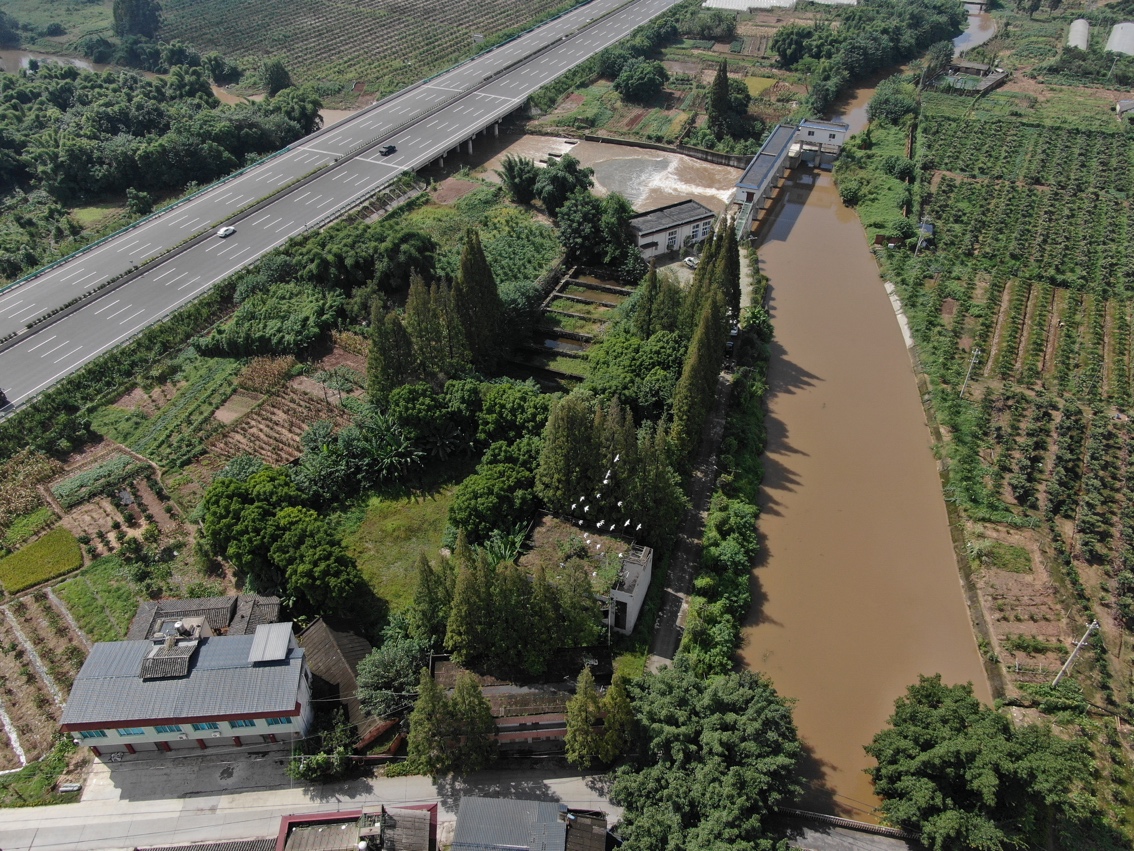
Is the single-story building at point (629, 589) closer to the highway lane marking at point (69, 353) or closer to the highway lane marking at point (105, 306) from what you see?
the highway lane marking at point (69, 353)

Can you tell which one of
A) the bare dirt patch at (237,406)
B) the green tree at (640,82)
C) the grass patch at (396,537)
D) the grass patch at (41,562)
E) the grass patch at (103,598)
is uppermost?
the green tree at (640,82)

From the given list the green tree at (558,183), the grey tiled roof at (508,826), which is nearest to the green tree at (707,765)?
the grey tiled roof at (508,826)

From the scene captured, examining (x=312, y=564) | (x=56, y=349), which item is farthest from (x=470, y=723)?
(x=56, y=349)

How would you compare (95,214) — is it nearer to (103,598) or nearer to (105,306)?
(105,306)

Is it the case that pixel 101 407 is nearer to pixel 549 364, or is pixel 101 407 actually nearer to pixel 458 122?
pixel 549 364

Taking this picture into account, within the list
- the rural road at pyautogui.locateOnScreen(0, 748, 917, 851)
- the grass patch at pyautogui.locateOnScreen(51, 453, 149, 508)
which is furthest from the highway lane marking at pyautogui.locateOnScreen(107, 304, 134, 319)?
the rural road at pyautogui.locateOnScreen(0, 748, 917, 851)

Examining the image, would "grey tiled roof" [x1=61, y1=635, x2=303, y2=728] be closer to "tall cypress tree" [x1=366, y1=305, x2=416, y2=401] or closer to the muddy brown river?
"tall cypress tree" [x1=366, y1=305, x2=416, y2=401]
